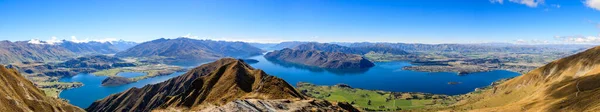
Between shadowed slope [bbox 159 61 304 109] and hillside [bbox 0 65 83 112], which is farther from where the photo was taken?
shadowed slope [bbox 159 61 304 109]

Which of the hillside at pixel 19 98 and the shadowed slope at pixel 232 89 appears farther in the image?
the shadowed slope at pixel 232 89

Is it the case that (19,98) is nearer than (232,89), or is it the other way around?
(19,98)

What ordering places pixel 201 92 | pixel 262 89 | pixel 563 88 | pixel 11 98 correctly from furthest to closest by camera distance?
pixel 563 88 → pixel 201 92 → pixel 262 89 → pixel 11 98

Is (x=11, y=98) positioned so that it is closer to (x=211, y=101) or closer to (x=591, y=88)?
(x=211, y=101)

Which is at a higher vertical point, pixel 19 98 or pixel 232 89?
pixel 19 98

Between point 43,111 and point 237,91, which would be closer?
point 43,111

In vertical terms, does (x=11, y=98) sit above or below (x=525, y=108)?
above

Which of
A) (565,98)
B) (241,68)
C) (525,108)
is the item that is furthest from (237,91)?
(565,98)

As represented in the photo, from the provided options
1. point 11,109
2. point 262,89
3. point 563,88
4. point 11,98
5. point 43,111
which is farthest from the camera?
point 563,88
